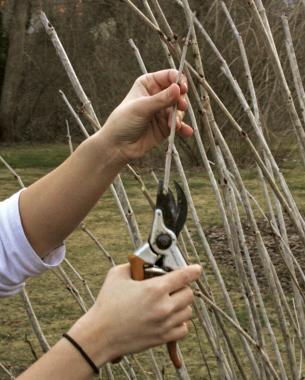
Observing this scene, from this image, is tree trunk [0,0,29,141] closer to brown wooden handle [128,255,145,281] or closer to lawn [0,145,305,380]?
lawn [0,145,305,380]

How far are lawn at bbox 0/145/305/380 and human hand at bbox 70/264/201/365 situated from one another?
1.07 meters

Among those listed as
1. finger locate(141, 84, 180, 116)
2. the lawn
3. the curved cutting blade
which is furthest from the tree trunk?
A: the curved cutting blade

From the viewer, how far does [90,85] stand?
50.3ft

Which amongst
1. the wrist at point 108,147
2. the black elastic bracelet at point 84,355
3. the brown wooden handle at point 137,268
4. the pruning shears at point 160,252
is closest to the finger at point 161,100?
the wrist at point 108,147

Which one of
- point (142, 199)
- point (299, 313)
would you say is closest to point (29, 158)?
point (142, 199)

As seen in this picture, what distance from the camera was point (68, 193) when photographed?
1839 millimetres

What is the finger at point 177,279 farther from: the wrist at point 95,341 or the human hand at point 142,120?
the human hand at point 142,120

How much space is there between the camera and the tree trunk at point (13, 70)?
17.2m

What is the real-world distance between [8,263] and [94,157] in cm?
30

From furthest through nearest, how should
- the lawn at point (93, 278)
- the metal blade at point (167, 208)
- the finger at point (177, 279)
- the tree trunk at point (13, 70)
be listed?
the tree trunk at point (13, 70) → the lawn at point (93, 278) → the metal blade at point (167, 208) → the finger at point (177, 279)

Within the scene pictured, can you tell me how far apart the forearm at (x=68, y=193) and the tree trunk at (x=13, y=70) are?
1574 centimetres

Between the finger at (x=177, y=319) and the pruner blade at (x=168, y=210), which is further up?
the pruner blade at (x=168, y=210)

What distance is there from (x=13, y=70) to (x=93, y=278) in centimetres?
1229

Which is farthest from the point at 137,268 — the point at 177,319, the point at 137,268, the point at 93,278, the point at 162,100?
the point at 93,278
